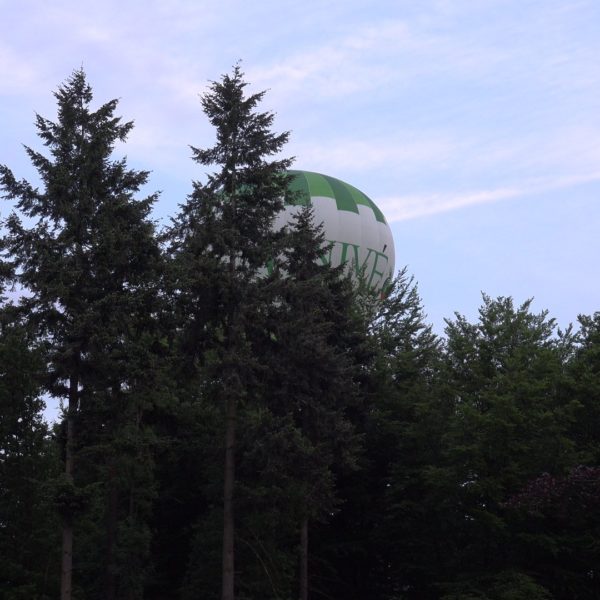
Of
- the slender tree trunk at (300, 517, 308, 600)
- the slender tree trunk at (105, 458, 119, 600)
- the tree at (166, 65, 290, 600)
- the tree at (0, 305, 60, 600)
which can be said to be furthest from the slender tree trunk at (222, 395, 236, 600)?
the tree at (0, 305, 60, 600)

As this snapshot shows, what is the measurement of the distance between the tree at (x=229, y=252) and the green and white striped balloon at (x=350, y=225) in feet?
74.7

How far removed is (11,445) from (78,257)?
23.6 ft

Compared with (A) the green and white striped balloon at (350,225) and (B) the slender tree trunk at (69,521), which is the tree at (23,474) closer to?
(B) the slender tree trunk at (69,521)

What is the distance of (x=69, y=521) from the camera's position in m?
26.3

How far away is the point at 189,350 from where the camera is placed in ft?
99.0

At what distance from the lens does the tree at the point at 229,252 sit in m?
28.9

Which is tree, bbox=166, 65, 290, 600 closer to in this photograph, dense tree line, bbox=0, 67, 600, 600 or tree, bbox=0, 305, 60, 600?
dense tree line, bbox=0, 67, 600, 600

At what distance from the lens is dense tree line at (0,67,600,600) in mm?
27141

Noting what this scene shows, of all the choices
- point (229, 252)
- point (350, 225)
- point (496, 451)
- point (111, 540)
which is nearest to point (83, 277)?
point (229, 252)

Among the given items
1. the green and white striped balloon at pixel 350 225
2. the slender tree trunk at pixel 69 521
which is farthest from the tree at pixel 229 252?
the green and white striped balloon at pixel 350 225

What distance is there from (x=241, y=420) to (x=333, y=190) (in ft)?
96.8

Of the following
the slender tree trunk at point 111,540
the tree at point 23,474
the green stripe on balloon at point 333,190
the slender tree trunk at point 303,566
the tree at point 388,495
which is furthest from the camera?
the green stripe on balloon at point 333,190

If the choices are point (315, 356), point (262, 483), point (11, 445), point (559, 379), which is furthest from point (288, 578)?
point (559, 379)

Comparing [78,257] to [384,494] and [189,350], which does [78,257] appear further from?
[384,494]
